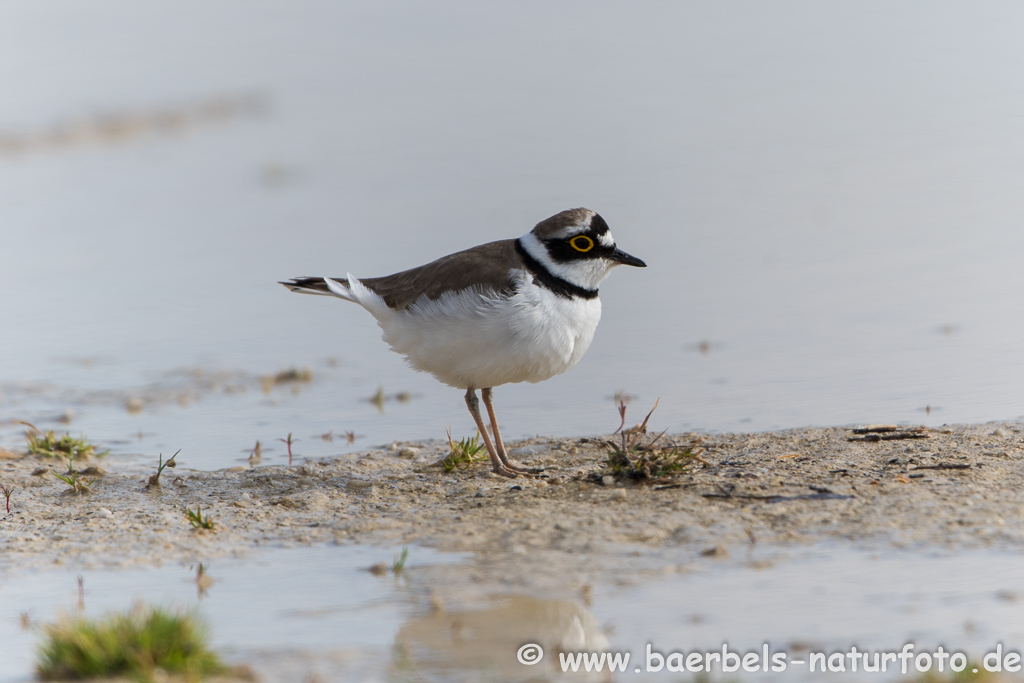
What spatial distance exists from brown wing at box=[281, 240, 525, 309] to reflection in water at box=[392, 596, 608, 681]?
2.37m

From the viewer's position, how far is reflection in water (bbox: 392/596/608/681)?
3.71m

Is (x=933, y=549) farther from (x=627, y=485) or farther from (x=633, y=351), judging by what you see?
(x=633, y=351)

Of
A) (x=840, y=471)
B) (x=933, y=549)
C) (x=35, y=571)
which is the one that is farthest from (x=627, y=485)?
(x=35, y=571)

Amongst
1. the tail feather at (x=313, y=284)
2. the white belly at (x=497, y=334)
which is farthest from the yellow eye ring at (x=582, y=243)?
the tail feather at (x=313, y=284)

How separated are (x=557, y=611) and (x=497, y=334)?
2.25 m

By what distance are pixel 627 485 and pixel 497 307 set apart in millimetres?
1244

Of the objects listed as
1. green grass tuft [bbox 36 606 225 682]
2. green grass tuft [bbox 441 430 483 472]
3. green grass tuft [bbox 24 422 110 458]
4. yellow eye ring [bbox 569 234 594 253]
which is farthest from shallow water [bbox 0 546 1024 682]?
yellow eye ring [bbox 569 234 594 253]

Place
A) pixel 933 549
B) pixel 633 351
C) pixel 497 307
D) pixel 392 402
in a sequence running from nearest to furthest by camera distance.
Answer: pixel 933 549 → pixel 497 307 → pixel 392 402 → pixel 633 351

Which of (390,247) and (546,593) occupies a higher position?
(390,247)

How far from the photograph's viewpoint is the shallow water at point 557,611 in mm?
3775

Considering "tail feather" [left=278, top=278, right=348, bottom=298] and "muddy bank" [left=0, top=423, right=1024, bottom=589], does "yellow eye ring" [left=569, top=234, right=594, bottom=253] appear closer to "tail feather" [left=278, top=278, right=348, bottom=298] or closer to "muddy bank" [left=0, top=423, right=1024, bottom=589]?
"muddy bank" [left=0, top=423, right=1024, bottom=589]

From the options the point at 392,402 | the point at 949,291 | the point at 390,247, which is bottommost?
the point at 392,402

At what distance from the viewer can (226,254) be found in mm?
12250

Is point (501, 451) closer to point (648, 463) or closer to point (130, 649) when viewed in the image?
point (648, 463)
